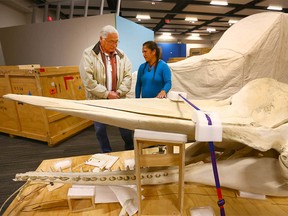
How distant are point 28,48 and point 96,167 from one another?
5.10m

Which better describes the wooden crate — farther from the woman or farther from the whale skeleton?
the whale skeleton

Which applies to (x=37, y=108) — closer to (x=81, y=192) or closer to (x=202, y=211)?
(x=81, y=192)

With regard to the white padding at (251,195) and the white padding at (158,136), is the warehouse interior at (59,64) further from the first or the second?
the white padding at (158,136)

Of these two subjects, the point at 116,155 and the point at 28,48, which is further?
the point at 28,48

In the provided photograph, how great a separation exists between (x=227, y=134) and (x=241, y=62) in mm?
2911

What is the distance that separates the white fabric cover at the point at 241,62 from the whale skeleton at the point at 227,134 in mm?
2443

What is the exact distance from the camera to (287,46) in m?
3.35

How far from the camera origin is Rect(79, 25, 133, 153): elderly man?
1770 mm

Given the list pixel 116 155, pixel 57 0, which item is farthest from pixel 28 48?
pixel 116 155

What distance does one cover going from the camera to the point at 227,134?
0.74 metres

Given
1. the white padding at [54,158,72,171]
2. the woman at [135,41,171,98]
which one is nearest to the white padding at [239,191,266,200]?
the white padding at [54,158,72,171]

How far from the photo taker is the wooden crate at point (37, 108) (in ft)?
9.21

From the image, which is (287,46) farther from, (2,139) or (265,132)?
(2,139)

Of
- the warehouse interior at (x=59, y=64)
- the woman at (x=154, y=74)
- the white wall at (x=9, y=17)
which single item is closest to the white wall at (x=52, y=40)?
Answer: the warehouse interior at (x=59, y=64)
